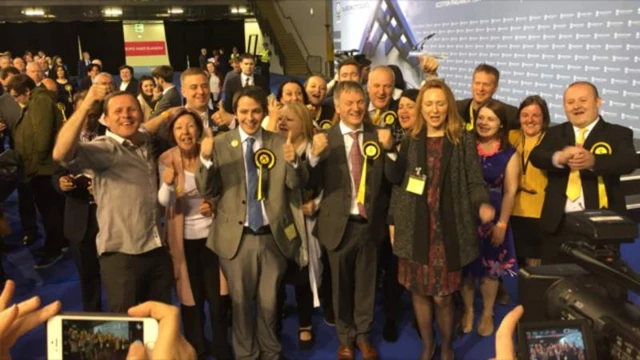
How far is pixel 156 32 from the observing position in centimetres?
2172

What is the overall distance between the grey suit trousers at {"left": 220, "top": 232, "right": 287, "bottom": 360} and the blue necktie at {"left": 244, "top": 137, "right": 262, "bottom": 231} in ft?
0.28

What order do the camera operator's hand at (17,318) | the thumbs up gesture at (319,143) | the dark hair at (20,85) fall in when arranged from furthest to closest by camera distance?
the dark hair at (20,85), the thumbs up gesture at (319,143), the camera operator's hand at (17,318)

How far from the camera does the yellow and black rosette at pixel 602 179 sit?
263 cm

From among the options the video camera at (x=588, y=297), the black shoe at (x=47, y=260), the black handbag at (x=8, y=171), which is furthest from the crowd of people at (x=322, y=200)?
the black shoe at (x=47, y=260)

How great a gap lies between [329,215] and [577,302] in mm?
1686

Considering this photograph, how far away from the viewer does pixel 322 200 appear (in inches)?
108

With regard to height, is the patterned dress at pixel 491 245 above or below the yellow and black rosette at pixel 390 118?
below

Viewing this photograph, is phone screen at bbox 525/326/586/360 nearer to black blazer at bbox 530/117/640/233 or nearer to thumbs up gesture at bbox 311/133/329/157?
thumbs up gesture at bbox 311/133/329/157

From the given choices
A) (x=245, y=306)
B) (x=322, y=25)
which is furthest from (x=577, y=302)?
(x=322, y=25)

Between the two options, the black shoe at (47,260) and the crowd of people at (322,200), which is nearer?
the crowd of people at (322,200)

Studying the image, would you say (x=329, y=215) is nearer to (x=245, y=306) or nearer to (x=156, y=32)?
(x=245, y=306)

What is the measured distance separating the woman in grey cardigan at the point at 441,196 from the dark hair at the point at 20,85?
3.50 meters

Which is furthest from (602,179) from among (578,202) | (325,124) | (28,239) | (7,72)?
(7,72)

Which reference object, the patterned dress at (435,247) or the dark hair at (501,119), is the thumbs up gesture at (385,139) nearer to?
the patterned dress at (435,247)
